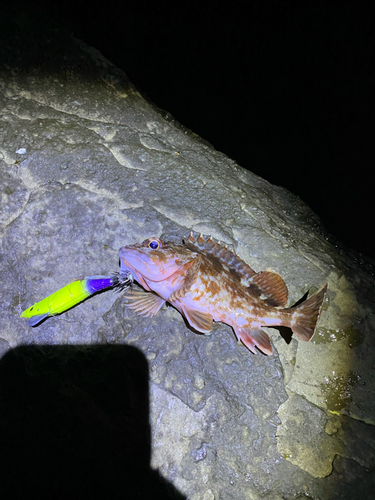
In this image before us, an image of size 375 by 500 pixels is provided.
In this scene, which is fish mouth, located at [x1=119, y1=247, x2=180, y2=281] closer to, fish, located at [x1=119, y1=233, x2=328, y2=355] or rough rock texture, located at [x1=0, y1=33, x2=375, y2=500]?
fish, located at [x1=119, y1=233, x2=328, y2=355]

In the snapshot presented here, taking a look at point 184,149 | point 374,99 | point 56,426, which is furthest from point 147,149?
point 374,99

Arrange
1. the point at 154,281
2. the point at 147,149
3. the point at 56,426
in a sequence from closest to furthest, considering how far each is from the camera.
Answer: the point at 154,281
the point at 56,426
the point at 147,149

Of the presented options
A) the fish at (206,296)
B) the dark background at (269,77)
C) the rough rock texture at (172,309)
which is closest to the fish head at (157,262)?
the fish at (206,296)

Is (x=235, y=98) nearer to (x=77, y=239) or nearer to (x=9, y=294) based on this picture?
(x=77, y=239)

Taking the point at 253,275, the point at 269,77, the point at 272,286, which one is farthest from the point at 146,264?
the point at 269,77

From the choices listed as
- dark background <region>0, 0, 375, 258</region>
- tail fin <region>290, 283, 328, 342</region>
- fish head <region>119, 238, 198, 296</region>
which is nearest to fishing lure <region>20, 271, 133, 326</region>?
fish head <region>119, 238, 198, 296</region>

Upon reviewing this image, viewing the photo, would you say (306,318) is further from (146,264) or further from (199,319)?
(146,264)
